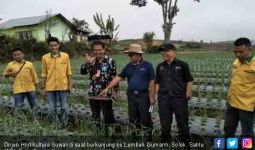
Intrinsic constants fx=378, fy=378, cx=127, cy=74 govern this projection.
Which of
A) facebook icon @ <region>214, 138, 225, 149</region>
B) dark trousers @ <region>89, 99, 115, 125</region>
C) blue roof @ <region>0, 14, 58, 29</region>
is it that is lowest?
facebook icon @ <region>214, 138, 225, 149</region>

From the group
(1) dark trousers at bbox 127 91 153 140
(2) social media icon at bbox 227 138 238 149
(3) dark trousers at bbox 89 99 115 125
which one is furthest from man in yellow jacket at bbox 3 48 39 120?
(2) social media icon at bbox 227 138 238 149

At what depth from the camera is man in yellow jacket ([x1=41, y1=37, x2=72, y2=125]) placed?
5727mm

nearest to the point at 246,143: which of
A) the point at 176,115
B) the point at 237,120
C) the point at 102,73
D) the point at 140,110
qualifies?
the point at 237,120

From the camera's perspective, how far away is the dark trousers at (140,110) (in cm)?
487

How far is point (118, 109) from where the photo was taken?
Answer: 647 cm

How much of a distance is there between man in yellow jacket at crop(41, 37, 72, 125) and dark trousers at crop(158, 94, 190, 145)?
174cm

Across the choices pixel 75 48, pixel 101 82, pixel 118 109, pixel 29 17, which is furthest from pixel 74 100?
pixel 29 17

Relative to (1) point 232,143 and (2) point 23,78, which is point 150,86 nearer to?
(1) point 232,143

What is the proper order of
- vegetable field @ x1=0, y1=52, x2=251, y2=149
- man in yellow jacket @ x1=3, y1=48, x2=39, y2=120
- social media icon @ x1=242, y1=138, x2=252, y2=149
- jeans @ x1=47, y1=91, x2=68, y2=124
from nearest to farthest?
social media icon @ x1=242, y1=138, x2=252, y2=149 → vegetable field @ x1=0, y1=52, x2=251, y2=149 → jeans @ x1=47, y1=91, x2=68, y2=124 → man in yellow jacket @ x1=3, y1=48, x2=39, y2=120

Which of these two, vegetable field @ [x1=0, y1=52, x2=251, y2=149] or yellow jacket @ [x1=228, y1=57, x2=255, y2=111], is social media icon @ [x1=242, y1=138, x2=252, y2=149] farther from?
vegetable field @ [x1=0, y1=52, x2=251, y2=149]

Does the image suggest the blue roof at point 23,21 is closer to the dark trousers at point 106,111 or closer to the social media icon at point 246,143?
the dark trousers at point 106,111

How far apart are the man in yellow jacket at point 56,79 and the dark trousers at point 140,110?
1.25 m

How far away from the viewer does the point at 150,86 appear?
4930 millimetres

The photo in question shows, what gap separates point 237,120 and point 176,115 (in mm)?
706
